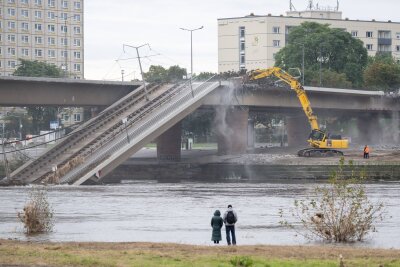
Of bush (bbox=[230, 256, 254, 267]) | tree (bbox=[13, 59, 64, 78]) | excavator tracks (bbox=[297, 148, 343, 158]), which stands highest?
tree (bbox=[13, 59, 64, 78])

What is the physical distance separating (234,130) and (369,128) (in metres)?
40.4

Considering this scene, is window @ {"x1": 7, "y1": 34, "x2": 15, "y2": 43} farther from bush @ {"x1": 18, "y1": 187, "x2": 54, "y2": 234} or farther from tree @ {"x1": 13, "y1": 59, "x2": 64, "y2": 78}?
bush @ {"x1": 18, "y1": 187, "x2": 54, "y2": 234}

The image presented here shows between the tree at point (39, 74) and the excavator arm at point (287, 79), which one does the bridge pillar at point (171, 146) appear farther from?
the tree at point (39, 74)

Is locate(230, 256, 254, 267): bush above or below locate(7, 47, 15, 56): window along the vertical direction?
below

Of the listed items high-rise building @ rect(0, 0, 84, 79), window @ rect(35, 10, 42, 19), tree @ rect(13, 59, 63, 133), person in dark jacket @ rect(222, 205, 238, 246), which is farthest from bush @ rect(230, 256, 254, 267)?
window @ rect(35, 10, 42, 19)

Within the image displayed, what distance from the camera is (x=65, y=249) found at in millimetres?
33938

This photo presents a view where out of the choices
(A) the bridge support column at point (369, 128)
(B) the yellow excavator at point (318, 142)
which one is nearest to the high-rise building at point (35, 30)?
(A) the bridge support column at point (369, 128)

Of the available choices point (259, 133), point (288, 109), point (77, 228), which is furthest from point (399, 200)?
point (259, 133)

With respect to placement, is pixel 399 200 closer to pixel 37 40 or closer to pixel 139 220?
pixel 139 220

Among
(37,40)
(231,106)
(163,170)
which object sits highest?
(37,40)

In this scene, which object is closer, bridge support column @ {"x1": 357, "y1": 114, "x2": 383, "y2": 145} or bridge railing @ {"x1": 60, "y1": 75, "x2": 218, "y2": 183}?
bridge railing @ {"x1": 60, "y1": 75, "x2": 218, "y2": 183}

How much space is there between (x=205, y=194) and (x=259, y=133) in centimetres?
11791

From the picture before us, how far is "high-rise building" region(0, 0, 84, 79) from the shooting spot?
611ft

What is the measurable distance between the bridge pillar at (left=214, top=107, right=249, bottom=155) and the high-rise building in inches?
3062
